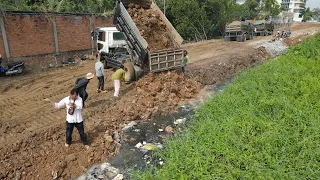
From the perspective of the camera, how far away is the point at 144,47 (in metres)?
8.05

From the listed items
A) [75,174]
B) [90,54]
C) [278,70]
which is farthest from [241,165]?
[90,54]

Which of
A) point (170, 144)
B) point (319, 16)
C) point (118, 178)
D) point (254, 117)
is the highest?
point (319, 16)

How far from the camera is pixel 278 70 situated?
8.34m

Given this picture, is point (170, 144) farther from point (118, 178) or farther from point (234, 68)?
point (234, 68)

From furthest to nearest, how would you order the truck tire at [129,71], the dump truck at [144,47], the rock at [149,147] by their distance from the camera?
the truck tire at [129,71], the dump truck at [144,47], the rock at [149,147]

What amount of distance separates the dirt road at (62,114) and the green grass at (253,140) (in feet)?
4.82

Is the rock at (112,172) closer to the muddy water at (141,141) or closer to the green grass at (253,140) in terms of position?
the muddy water at (141,141)

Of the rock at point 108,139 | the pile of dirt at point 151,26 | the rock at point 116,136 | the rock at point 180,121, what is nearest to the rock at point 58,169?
the rock at point 108,139

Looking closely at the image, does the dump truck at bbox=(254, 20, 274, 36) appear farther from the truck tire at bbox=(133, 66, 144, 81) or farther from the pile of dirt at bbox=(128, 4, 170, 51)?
the truck tire at bbox=(133, 66, 144, 81)

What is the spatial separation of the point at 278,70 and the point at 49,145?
732 centimetres

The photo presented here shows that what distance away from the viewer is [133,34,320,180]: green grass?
3684 millimetres

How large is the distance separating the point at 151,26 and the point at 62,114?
4.34 meters

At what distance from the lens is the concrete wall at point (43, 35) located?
11.9 m

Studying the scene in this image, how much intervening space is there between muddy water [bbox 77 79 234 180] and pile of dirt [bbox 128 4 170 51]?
2.45 m
